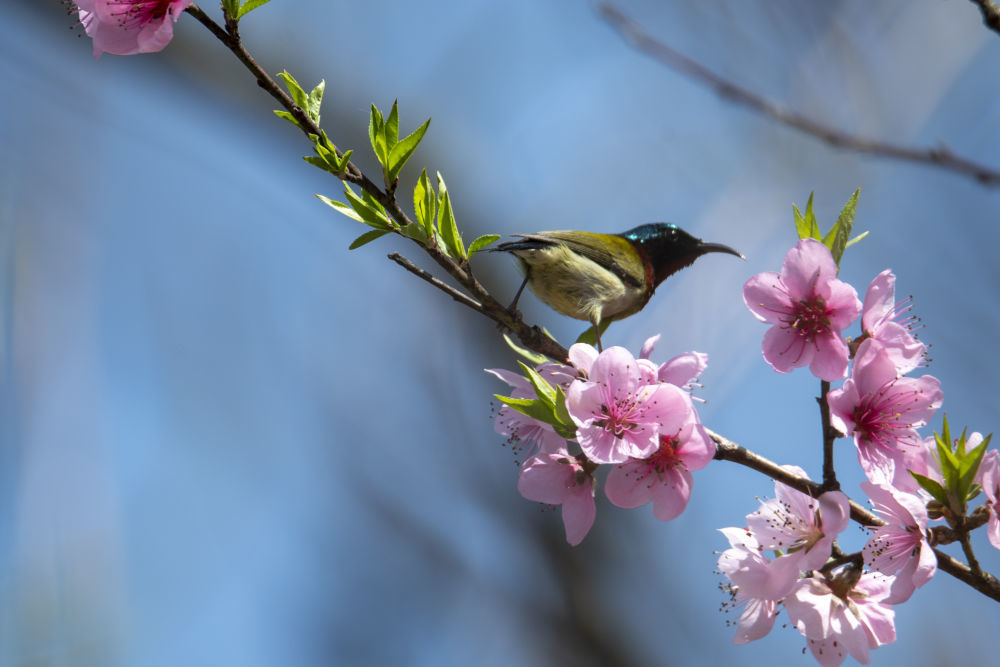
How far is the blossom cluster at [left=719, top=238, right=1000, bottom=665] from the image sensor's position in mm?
1233

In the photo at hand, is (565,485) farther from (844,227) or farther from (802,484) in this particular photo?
(844,227)

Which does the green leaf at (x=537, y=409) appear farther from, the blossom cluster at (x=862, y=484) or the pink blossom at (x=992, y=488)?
the pink blossom at (x=992, y=488)

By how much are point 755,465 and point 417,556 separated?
6063mm

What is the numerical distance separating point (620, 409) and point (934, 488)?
0.52 metres

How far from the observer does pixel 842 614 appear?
1.28 meters

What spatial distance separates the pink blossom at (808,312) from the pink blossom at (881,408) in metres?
0.06

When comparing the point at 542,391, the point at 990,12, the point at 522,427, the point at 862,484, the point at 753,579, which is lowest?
the point at 522,427

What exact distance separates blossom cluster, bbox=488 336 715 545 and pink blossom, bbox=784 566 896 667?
0.25 metres

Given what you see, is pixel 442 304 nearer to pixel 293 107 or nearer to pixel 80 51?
pixel 80 51

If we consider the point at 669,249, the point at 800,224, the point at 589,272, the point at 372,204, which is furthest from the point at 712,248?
the point at 372,204

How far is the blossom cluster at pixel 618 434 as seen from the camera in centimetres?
127

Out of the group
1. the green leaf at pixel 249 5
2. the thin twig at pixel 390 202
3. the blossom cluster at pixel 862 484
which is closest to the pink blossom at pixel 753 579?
the blossom cluster at pixel 862 484

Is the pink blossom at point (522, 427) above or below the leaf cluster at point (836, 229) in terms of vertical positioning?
below

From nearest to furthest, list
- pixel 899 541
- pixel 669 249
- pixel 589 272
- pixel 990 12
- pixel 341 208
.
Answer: pixel 990 12 < pixel 899 541 < pixel 341 208 < pixel 589 272 < pixel 669 249
